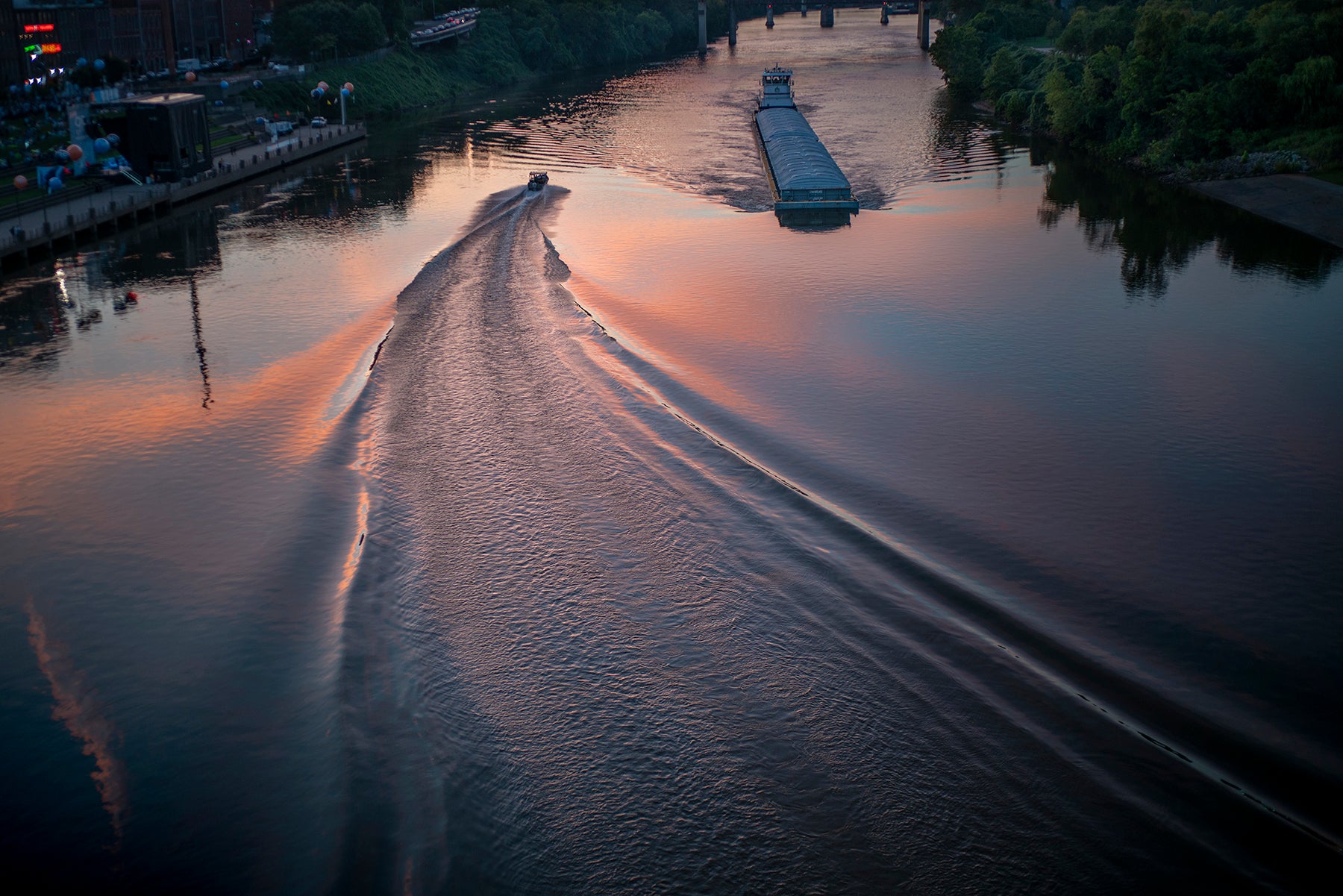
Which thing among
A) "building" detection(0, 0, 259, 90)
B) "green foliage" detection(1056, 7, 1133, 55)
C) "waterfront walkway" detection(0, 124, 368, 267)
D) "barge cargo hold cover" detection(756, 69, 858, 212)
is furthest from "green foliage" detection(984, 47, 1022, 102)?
"building" detection(0, 0, 259, 90)

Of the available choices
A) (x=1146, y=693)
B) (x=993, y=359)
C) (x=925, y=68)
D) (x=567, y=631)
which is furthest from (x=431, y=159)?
(x=925, y=68)

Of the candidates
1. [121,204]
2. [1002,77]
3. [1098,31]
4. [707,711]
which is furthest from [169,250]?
[1098,31]

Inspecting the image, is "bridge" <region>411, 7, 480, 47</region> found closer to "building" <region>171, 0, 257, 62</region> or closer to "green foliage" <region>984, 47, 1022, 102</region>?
"building" <region>171, 0, 257, 62</region>

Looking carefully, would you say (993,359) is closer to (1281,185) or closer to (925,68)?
(1281,185)

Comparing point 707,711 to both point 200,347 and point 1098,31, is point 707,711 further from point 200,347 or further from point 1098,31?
point 1098,31

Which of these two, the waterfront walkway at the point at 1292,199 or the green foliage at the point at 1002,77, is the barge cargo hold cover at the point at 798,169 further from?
the waterfront walkway at the point at 1292,199

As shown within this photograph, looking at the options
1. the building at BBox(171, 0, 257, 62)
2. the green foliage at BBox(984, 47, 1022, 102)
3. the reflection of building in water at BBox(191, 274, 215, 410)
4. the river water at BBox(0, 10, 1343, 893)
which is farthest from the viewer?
the building at BBox(171, 0, 257, 62)

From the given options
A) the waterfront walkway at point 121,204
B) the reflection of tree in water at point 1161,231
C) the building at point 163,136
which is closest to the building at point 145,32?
the waterfront walkway at point 121,204
